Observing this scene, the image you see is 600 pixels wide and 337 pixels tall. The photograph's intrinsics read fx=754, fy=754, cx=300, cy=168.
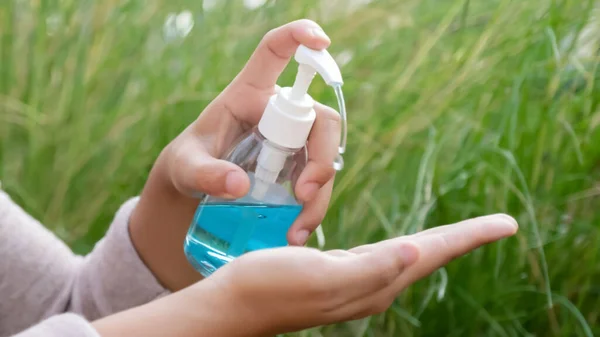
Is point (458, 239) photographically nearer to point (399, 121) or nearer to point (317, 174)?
point (317, 174)

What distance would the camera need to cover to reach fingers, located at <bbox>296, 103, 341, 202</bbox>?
0.48 m

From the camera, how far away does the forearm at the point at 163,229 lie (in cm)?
59

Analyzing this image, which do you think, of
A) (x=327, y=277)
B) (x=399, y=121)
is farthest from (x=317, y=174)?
(x=399, y=121)

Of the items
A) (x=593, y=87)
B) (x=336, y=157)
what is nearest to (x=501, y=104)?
(x=593, y=87)

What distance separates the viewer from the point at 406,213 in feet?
2.41

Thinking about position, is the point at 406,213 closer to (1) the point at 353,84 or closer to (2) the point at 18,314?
(1) the point at 353,84

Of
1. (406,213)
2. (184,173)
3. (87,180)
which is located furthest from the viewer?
(87,180)

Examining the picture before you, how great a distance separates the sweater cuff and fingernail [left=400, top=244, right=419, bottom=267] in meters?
0.16

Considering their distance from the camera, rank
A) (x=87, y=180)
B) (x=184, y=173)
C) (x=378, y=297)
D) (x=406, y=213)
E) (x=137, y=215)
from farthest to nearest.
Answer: (x=87, y=180) → (x=406, y=213) → (x=137, y=215) → (x=184, y=173) → (x=378, y=297)

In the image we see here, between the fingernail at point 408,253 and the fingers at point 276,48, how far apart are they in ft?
0.50

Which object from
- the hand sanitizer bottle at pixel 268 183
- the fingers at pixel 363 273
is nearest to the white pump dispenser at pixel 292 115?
the hand sanitizer bottle at pixel 268 183

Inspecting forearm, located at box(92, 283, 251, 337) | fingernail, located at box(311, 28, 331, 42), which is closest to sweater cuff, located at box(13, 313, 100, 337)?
forearm, located at box(92, 283, 251, 337)

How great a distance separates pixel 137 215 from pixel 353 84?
0.27m

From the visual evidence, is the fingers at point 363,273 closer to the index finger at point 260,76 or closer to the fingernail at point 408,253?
the fingernail at point 408,253
